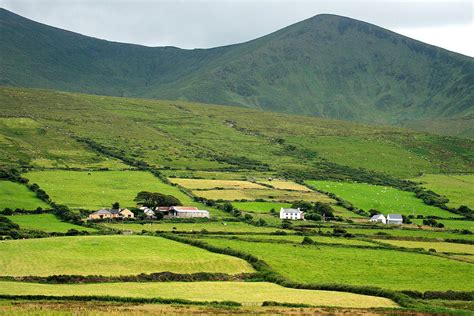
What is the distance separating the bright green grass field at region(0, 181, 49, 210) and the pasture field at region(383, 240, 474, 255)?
5497cm

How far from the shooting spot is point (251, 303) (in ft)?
176

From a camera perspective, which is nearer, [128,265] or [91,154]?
[128,265]

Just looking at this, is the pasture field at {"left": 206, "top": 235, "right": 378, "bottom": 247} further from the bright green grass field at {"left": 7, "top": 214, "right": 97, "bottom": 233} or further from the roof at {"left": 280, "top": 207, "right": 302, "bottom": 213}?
the roof at {"left": 280, "top": 207, "right": 302, "bottom": 213}

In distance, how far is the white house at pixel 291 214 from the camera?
4757 inches

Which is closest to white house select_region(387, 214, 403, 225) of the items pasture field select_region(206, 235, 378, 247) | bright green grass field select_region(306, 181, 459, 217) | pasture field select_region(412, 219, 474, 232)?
pasture field select_region(412, 219, 474, 232)

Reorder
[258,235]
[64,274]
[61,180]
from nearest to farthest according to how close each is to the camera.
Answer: [64,274]
[258,235]
[61,180]

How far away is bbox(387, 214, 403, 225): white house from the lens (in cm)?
12325

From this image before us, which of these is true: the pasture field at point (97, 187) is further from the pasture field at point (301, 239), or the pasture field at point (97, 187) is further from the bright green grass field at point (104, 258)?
the bright green grass field at point (104, 258)

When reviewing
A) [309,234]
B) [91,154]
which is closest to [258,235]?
[309,234]

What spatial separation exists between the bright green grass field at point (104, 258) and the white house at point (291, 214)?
43.1m

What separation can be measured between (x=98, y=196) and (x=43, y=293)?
237 ft

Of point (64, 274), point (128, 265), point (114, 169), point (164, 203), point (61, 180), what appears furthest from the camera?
point (114, 169)

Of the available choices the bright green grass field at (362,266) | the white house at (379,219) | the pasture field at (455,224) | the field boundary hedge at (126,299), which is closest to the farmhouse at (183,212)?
the bright green grass field at (362,266)

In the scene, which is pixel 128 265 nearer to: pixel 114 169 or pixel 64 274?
pixel 64 274
